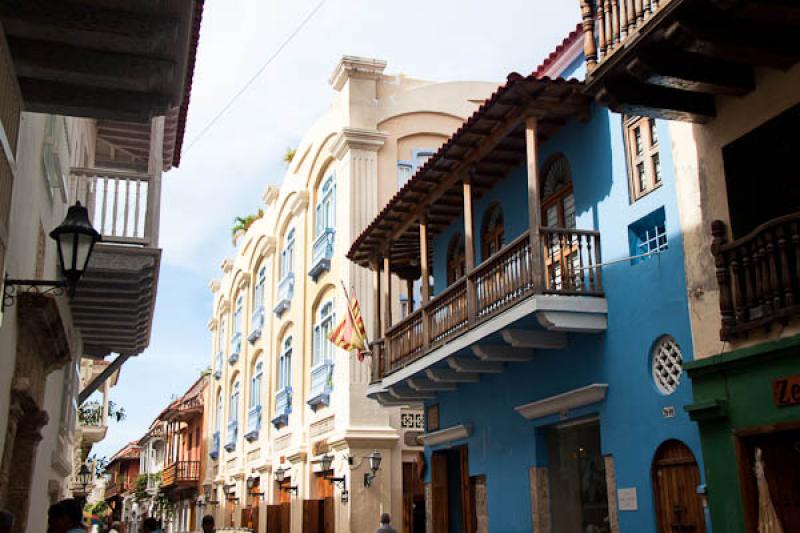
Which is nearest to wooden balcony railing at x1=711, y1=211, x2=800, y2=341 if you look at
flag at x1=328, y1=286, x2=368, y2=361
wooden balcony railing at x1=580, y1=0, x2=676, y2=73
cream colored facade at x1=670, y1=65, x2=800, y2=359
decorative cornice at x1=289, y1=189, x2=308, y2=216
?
cream colored facade at x1=670, y1=65, x2=800, y2=359

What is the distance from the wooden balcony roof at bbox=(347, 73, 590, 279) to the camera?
12.6 meters

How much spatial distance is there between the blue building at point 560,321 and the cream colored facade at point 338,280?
14.6 ft

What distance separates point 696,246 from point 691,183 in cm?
72

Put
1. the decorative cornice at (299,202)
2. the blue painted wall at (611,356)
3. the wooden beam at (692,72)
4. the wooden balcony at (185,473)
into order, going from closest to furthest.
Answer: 1. the wooden beam at (692,72)
2. the blue painted wall at (611,356)
3. the decorative cornice at (299,202)
4. the wooden balcony at (185,473)

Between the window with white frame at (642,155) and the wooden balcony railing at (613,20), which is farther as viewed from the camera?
the window with white frame at (642,155)

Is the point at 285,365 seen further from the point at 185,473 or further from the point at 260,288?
the point at 185,473

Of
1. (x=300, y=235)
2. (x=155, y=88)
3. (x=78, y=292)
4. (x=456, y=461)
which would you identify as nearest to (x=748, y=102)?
(x=155, y=88)

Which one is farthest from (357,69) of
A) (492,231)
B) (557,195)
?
(557,195)

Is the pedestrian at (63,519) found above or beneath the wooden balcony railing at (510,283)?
beneath

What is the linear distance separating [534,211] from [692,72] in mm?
3670

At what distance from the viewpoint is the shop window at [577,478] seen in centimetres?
1325

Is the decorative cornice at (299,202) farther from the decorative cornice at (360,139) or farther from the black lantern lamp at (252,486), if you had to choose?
the black lantern lamp at (252,486)

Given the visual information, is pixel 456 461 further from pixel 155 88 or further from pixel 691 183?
pixel 155 88

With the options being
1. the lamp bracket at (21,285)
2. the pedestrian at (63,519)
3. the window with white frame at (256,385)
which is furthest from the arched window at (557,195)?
the window with white frame at (256,385)
